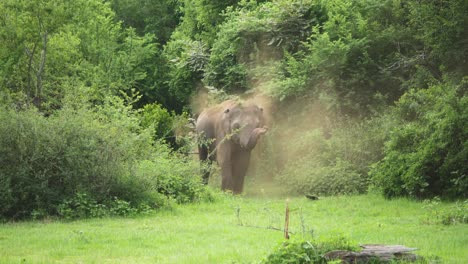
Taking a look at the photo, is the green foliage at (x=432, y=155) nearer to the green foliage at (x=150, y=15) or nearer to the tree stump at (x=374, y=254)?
the tree stump at (x=374, y=254)

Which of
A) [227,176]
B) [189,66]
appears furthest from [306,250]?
[189,66]

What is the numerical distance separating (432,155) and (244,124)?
7173 mm

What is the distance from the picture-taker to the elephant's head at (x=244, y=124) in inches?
936

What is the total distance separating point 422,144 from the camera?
19.1m

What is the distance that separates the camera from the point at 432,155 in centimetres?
1848

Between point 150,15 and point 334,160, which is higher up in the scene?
point 150,15

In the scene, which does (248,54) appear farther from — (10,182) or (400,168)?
(10,182)

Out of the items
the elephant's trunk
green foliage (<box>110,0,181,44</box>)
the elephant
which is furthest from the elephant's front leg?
green foliage (<box>110,0,181,44</box>)

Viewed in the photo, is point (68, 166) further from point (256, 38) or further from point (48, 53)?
point (48, 53)

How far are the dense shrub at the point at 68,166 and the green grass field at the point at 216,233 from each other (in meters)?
0.97

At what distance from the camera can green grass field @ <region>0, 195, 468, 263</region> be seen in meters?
11.6

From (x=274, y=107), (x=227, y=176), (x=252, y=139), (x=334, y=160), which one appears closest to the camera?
(x=252, y=139)

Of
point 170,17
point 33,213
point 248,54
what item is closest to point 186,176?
point 33,213

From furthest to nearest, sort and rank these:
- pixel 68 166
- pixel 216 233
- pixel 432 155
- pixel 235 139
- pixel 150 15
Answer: pixel 150 15 → pixel 235 139 → pixel 432 155 → pixel 68 166 → pixel 216 233
